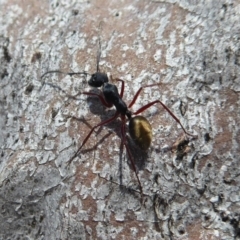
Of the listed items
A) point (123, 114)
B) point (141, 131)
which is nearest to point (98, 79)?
point (123, 114)

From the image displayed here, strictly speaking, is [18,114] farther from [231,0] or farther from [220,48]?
[231,0]

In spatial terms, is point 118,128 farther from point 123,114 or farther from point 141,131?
point 141,131

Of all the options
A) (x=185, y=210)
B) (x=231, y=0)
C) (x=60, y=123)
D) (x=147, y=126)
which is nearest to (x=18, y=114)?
(x=60, y=123)

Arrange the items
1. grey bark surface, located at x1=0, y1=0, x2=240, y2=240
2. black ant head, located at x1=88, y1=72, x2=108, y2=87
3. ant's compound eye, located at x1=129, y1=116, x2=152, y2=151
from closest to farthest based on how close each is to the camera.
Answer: grey bark surface, located at x1=0, y1=0, x2=240, y2=240
ant's compound eye, located at x1=129, y1=116, x2=152, y2=151
black ant head, located at x1=88, y1=72, x2=108, y2=87

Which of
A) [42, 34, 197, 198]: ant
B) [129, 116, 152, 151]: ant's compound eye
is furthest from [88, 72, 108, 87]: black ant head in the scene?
[129, 116, 152, 151]: ant's compound eye

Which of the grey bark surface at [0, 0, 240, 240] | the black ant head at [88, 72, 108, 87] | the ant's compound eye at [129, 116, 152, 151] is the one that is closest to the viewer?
the grey bark surface at [0, 0, 240, 240]

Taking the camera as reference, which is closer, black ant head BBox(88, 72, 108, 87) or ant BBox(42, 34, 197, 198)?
ant BBox(42, 34, 197, 198)

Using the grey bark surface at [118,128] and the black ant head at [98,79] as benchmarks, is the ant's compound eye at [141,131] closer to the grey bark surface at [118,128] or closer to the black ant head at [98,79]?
the grey bark surface at [118,128]

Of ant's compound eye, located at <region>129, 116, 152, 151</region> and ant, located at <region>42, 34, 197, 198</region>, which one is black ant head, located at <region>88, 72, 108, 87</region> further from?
ant's compound eye, located at <region>129, 116, 152, 151</region>

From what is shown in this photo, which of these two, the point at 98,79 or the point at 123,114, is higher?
the point at 98,79
